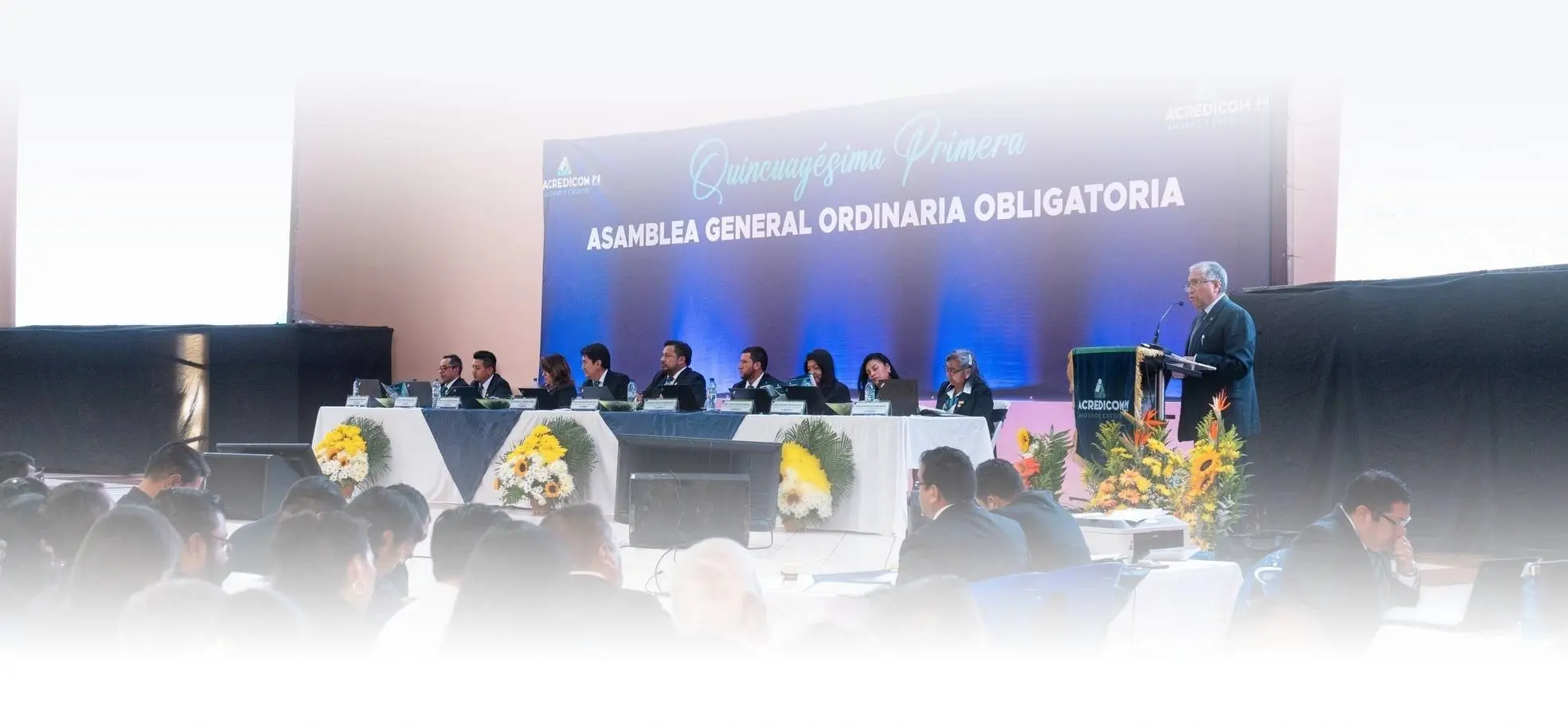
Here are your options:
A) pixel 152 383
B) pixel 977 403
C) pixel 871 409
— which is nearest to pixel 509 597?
pixel 871 409

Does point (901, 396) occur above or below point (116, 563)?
above

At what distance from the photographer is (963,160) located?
7746 mm

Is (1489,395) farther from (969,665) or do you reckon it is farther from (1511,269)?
(969,665)

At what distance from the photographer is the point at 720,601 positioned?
1956 mm

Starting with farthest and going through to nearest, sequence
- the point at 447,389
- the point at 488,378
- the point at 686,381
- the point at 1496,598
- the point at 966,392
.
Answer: the point at 488,378 → the point at 447,389 → the point at 686,381 → the point at 966,392 → the point at 1496,598

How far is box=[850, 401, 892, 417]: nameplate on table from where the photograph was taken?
18.9ft

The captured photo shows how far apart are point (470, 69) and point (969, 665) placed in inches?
41.0

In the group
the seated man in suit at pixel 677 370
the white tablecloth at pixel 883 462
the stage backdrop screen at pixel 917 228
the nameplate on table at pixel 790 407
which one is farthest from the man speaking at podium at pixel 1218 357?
the seated man in suit at pixel 677 370

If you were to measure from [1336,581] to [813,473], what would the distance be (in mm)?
2873

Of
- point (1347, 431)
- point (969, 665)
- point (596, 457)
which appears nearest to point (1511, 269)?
point (1347, 431)

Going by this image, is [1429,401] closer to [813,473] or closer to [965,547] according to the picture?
[813,473]

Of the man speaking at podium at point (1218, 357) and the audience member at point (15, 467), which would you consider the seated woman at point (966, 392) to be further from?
the audience member at point (15, 467)

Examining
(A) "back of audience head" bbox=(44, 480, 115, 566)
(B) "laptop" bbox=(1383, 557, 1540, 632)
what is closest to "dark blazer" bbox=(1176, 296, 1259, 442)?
(B) "laptop" bbox=(1383, 557, 1540, 632)

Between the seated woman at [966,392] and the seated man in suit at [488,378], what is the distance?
2932mm
